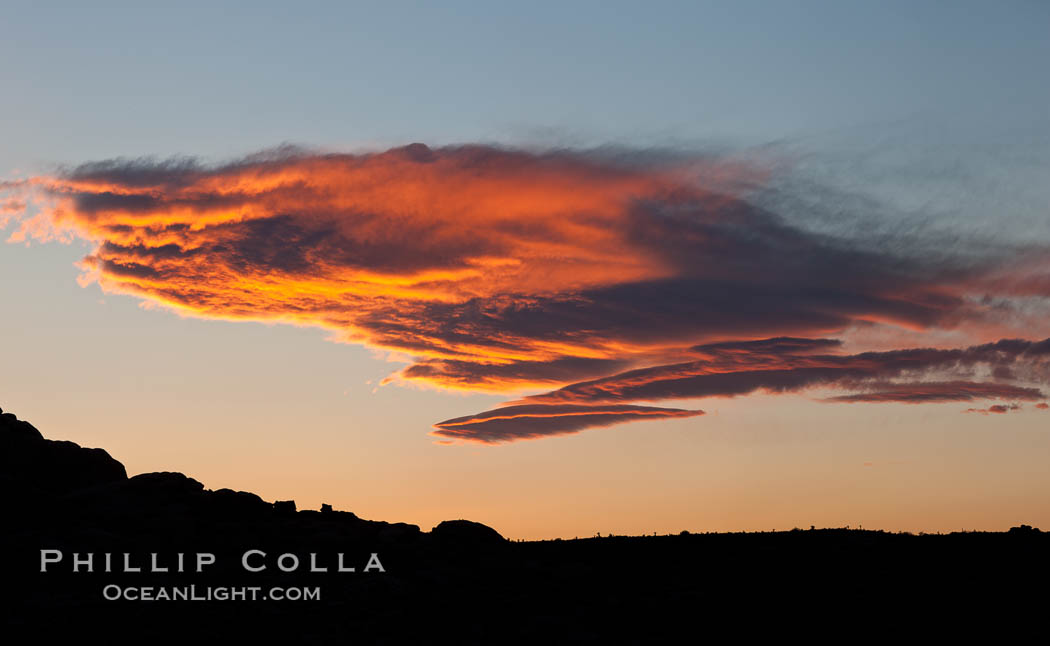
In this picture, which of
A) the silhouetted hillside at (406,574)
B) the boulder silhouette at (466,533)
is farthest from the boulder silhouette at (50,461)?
the boulder silhouette at (466,533)

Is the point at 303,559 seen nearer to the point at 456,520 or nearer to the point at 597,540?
the point at 456,520

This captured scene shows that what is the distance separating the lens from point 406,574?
53.7 metres

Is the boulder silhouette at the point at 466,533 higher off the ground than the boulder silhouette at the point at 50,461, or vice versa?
Answer: the boulder silhouette at the point at 50,461

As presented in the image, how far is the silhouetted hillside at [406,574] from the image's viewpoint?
47.6 meters

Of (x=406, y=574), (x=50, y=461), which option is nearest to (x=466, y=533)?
(x=406, y=574)

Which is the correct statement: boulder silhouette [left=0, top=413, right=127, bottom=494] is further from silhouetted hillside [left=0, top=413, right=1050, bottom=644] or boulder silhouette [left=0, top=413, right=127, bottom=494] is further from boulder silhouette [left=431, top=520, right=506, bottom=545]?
boulder silhouette [left=431, top=520, right=506, bottom=545]

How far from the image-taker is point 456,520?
60.8 meters

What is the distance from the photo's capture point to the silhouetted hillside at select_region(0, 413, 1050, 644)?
156ft

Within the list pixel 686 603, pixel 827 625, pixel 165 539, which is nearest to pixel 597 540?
pixel 686 603

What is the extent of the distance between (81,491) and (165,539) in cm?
657

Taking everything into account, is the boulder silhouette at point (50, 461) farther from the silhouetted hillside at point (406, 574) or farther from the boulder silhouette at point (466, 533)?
the boulder silhouette at point (466, 533)

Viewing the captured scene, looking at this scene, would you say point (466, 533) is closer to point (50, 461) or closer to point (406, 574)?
point (406, 574)

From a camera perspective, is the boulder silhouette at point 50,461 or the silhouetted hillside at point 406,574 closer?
the silhouetted hillside at point 406,574

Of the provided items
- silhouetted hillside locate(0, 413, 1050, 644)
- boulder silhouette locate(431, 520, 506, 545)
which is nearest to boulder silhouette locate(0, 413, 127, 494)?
silhouetted hillside locate(0, 413, 1050, 644)
